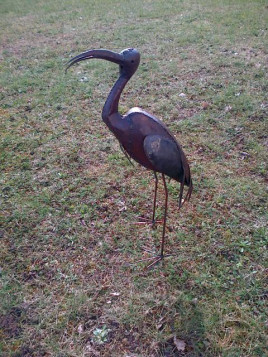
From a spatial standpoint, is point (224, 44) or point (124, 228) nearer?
point (124, 228)

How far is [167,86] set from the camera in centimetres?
561

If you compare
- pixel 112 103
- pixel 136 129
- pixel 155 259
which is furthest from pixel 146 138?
pixel 155 259

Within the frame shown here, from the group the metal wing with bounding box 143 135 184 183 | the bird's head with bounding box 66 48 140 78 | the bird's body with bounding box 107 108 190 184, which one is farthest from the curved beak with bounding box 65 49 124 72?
the metal wing with bounding box 143 135 184 183

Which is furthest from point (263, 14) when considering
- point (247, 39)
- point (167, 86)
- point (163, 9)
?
point (167, 86)

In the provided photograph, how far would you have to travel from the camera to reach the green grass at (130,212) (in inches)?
104

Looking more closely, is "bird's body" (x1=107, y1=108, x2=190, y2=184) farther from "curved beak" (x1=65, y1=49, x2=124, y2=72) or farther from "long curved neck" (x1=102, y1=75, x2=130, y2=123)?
"curved beak" (x1=65, y1=49, x2=124, y2=72)

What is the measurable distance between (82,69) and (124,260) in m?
4.33

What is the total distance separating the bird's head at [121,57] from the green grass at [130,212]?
1562 mm

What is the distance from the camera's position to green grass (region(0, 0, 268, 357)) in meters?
2.64

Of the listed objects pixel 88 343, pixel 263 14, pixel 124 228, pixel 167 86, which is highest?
pixel 263 14

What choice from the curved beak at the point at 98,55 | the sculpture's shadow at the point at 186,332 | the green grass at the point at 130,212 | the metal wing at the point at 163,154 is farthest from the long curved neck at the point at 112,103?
the sculpture's shadow at the point at 186,332

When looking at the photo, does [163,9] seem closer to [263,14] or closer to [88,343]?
[263,14]

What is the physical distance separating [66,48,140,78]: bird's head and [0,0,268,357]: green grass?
156 centimetres

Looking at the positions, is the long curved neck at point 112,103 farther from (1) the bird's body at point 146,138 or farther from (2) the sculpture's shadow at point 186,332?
(2) the sculpture's shadow at point 186,332
